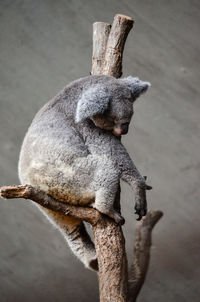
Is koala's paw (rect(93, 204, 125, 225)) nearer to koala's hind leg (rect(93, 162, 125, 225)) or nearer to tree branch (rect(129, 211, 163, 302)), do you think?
koala's hind leg (rect(93, 162, 125, 225))

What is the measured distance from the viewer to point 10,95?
568 centimetres

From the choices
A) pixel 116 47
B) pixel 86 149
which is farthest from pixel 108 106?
pixel 116 47

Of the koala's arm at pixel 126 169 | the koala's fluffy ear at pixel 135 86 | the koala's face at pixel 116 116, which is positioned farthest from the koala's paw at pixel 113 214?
the koala's fluffy ear at pixel 135 86

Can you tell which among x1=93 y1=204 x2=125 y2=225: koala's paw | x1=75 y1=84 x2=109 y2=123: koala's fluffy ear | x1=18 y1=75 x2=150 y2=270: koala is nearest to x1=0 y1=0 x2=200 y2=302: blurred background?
x1=18 y1=75 x2=150 y2=270: koala

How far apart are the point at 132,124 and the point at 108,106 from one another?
2833mm

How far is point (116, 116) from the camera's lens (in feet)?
9.58

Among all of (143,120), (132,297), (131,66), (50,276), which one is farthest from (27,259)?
(132,297)

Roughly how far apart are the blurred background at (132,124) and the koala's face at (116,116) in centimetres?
251

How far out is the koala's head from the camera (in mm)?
2832

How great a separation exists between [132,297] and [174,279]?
10.1 ft

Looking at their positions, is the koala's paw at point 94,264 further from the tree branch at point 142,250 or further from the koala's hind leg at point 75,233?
the tree branch at point 142,250

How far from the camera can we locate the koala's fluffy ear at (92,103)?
111 inches

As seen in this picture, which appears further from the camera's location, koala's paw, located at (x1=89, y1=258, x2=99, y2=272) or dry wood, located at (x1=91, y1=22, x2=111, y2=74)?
dry wood, located at (x1=91, y1=22, x2=111, y2=74)

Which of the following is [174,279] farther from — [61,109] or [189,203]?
[61,109]
